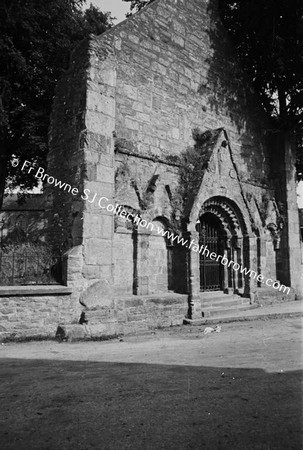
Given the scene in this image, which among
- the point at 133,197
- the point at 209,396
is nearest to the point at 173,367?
the point at 209,396

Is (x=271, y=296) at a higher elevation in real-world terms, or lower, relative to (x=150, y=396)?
higher

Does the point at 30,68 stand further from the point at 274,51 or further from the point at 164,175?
the point at 274,51

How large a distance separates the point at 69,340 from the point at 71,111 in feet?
17.8

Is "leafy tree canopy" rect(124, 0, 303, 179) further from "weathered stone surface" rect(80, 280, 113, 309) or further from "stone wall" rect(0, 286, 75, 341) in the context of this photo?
"stone wall" rect(0, 286, 75, 341)

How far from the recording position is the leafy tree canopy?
12852 millimetres

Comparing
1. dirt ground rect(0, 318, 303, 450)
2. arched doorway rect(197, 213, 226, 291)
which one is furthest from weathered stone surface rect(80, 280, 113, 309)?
arched doorway rect(197, 213, 226, 291)

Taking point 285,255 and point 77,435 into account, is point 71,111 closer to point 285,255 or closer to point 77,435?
point 77,435

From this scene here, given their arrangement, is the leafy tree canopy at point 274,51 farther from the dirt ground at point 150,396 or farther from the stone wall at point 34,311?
the stone wall at point 34,311

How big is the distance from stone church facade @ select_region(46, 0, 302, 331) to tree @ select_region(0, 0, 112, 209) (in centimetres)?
511

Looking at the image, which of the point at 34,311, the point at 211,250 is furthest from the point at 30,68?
the point at 34,311

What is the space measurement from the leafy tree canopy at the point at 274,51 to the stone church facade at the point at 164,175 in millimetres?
917

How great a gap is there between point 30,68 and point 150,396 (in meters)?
14.2

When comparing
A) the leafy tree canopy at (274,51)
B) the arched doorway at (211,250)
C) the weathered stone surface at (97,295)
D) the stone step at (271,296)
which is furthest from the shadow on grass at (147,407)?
the leafy tree canopy at (274,51)

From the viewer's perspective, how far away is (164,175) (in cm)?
1019
